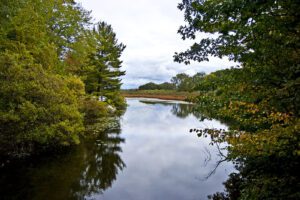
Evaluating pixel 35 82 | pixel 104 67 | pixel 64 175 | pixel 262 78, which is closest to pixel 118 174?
pixel 64 175

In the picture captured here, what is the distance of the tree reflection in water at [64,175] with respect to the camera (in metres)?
6.87

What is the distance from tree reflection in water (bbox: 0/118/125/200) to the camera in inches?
270

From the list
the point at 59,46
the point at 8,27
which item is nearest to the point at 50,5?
the point at 59,46

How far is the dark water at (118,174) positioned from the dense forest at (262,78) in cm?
322

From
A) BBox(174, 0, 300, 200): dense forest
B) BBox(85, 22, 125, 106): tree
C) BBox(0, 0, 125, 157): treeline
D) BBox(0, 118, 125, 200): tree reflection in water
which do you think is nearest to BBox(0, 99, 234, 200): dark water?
BBox(0, 118, 125, 200): tree reflection in water

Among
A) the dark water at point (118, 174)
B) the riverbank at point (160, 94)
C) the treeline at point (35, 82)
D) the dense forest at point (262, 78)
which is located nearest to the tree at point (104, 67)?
the treeline at point (35, 82)

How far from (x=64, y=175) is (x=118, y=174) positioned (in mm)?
1820

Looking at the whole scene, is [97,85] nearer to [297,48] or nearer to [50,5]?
[50,5]

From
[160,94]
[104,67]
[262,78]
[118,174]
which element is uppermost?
[104,67]

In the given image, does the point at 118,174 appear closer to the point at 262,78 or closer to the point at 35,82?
the point at 35,82

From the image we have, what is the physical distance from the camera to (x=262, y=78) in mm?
4766

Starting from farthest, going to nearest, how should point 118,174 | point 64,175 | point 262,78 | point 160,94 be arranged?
1. point 160,94
2. point 118,174
3. point 64,175
4. point 262,78

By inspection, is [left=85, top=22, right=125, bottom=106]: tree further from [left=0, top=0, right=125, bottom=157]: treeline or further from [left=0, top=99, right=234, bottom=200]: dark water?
[left=0, top=99, right=234, bottom=200]: dark water

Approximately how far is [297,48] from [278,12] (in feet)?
2.49
